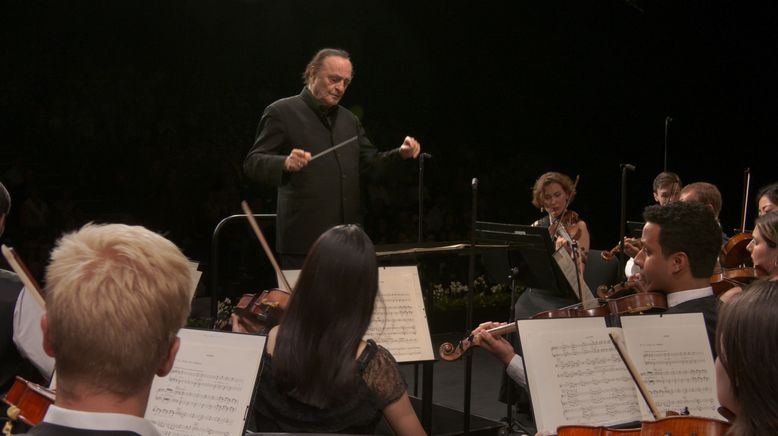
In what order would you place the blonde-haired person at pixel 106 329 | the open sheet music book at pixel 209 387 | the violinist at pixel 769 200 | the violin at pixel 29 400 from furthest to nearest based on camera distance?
the violinist at pixel 769 200, the open sheet music book at pixel 209 387, the violin at pixel 29 400, the blonde-haired person at pixel 106 329

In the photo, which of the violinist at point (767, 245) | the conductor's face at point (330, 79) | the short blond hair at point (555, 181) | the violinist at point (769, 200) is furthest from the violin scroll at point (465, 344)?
the short blond hair at point (555, 181)

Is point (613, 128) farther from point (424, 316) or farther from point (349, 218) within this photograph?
point (424, 316)

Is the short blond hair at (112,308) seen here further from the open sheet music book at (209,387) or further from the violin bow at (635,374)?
the violin bow at (635,374)

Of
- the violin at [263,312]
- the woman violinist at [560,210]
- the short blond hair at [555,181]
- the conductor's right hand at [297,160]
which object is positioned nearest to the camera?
the violin at [263,312]

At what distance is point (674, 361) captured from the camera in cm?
231

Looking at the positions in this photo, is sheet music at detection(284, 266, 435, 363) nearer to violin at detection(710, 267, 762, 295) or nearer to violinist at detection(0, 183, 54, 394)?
violinist at detection(0, 183, 54, 394)

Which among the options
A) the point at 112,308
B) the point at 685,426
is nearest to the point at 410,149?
the point at 685,426

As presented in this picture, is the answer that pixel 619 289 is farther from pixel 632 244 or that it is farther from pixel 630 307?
pixel 630 307

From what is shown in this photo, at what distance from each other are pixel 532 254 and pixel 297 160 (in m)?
1.45

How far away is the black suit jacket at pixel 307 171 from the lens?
12.2ft

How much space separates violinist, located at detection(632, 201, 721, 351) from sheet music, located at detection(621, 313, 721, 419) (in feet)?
1.04

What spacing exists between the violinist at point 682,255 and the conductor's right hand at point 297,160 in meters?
1.48

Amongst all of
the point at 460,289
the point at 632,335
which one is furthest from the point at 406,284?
the point at 460,289

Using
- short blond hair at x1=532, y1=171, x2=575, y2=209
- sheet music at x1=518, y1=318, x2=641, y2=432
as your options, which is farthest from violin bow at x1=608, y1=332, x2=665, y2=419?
short blond hair at x1=532, y1=171, x2=575, y2=209
